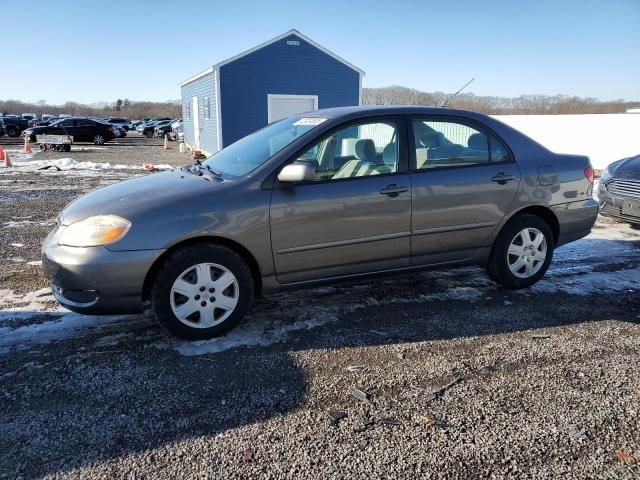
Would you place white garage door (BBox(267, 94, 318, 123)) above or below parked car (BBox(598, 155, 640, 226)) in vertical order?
above

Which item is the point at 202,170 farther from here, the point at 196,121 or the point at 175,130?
the point at 175,130

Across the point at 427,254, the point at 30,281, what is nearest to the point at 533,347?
the point at 427,254

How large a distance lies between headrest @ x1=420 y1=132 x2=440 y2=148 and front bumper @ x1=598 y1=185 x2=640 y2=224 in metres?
3.76

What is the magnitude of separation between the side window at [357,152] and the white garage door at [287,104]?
1508 centimetres

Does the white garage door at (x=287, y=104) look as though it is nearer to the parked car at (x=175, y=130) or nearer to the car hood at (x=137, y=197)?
the car hood at (x=137, y=197)

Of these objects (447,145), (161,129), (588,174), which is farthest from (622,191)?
(161,129)

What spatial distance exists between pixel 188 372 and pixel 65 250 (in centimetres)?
121

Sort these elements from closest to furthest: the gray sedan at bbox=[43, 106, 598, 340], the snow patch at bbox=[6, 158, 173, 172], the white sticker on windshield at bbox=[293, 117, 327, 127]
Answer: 1. the gray sedan at bbox=[43, 106, 598, 340]
2. the white sticker on windshield at bbox=[293, 117, 327, 127]
3. the snow patch at bbox=[6, 158, 173, 172]

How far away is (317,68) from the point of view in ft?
62.0

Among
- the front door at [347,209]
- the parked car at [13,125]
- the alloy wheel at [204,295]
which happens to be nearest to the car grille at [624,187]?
the front door at [347,209]

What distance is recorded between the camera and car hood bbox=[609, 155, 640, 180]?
6.67 metres

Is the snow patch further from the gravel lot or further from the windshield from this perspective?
the gravel lot

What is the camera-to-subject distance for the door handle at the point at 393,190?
403 cm

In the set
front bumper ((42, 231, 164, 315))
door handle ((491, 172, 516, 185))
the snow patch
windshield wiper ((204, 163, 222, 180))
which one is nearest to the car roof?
door handle ((491, 172, 516, 185))
